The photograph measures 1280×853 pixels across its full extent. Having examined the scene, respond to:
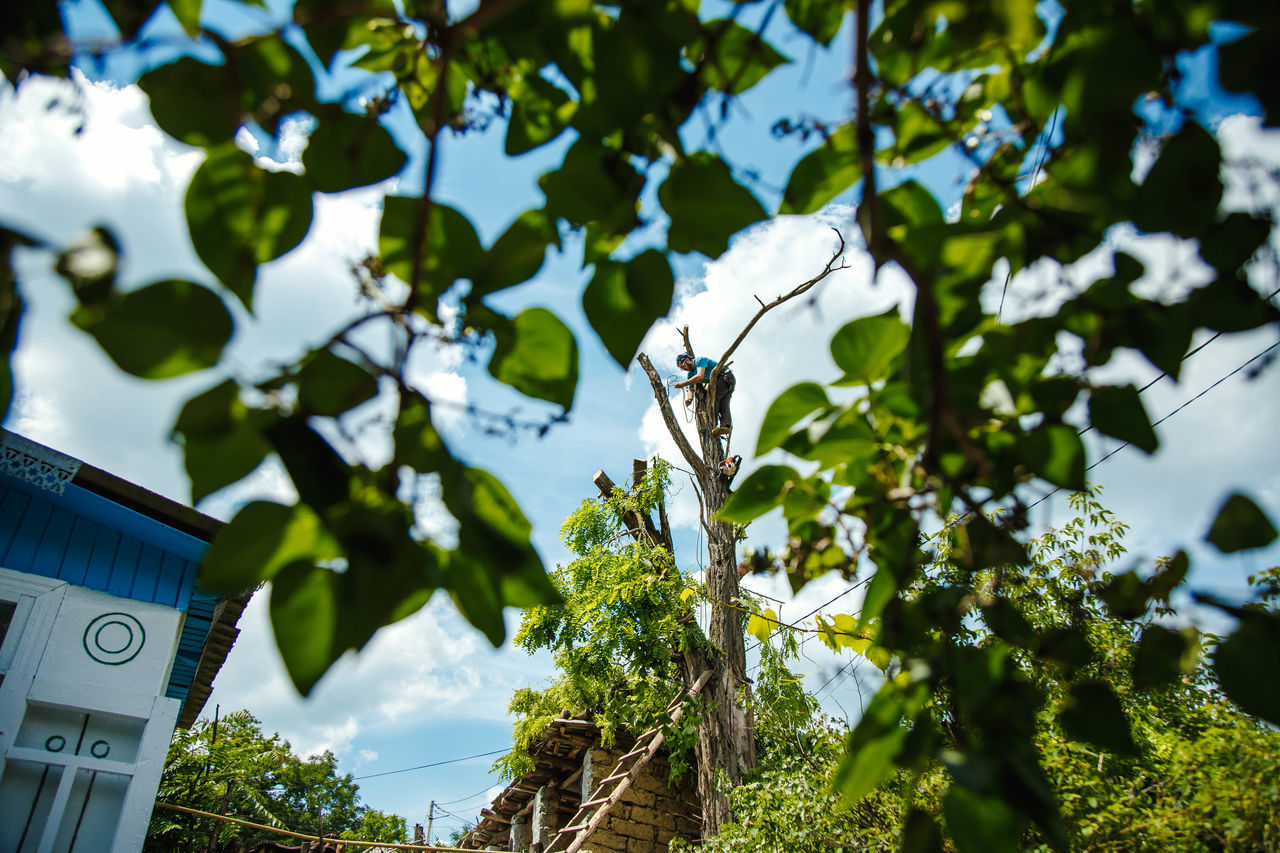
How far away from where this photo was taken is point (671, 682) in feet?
22.9

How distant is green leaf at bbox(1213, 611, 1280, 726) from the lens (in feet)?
1.17

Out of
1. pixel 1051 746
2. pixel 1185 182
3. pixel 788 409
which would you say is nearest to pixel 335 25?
pixel 788 409

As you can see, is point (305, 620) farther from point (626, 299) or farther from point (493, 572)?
point (626, 299)

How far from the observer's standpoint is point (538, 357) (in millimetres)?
436

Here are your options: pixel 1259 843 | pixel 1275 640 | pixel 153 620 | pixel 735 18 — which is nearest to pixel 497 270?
pixel 735 18

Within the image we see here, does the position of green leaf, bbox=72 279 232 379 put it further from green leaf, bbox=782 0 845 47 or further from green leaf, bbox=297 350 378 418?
green leaf, bbox=782 0 845 47

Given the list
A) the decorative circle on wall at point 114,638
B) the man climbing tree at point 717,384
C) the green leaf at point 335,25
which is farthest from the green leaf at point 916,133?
the man climbing tree at point 717,384

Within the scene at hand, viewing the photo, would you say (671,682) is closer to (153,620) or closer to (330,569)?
(153,620)

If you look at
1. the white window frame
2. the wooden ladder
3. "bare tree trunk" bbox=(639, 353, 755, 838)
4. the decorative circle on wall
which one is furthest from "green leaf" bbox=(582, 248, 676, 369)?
the wooden ladder

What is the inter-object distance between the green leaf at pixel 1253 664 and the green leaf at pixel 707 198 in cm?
36

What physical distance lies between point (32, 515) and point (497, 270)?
14.9ft

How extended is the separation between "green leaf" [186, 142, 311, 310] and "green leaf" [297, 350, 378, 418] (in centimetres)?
8

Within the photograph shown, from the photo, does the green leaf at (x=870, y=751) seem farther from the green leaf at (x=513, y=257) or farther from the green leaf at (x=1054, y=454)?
the green leaf at (x=513, y=257)

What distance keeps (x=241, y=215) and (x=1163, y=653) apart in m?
0.64
